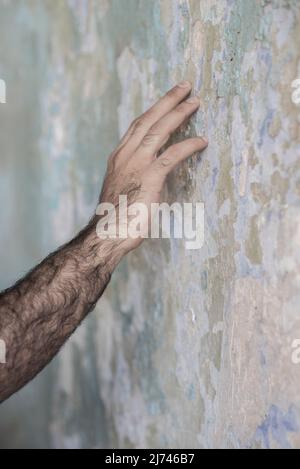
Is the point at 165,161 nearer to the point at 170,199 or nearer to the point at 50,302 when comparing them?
the point at 170,199

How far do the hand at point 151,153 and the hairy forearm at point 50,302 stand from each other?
61 mm

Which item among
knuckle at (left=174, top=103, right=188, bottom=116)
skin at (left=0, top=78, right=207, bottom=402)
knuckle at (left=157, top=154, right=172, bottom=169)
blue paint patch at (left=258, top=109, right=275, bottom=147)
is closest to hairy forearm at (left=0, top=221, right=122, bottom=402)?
skin at (left=0, top=78, right=207, bottom=402)

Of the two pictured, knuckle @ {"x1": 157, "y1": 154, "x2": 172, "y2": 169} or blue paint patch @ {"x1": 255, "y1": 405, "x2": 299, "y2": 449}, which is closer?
blue paint patch @ {"x1": 255, "y1": 405, "x2": 299, "y2": 449}

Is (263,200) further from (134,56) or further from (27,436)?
(27,436)

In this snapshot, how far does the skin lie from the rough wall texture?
2.7 inches

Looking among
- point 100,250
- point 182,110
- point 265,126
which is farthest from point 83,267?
point 265,126

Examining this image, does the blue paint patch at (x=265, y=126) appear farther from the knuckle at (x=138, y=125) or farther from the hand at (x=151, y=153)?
the knuckle at (x=138, y=125)

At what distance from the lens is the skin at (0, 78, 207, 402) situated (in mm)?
1384

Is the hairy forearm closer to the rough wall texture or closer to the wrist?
the wrist

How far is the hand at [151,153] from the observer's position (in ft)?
4.65

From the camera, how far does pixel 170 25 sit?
161 cm

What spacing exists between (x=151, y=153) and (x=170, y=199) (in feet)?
0.67

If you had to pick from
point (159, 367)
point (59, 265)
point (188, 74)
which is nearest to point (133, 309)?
point (159, 367)
